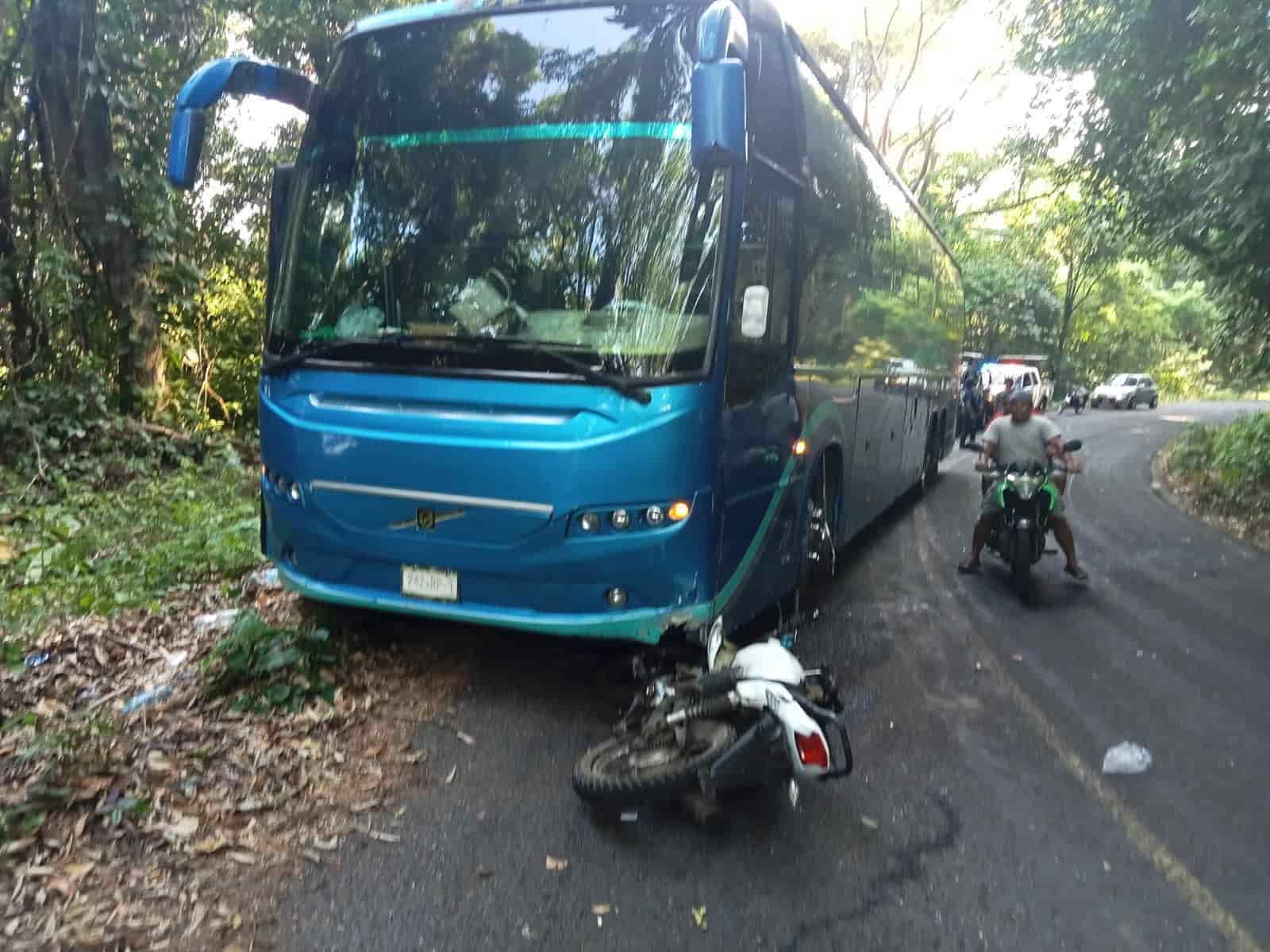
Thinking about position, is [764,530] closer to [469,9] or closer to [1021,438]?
[469,9]

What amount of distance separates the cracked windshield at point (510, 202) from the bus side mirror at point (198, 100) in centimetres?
49

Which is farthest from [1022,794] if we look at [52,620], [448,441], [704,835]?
[52,620]

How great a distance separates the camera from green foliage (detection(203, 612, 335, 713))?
4.91 metres

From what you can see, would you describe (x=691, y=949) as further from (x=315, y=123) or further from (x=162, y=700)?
(x=315, y=123)

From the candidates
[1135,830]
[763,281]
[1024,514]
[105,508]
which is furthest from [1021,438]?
[105,508]

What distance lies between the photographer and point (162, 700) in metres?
4.92

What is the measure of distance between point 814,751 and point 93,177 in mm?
10627

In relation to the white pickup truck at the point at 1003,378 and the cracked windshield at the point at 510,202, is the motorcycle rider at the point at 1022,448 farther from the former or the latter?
the white pickup truck at the point at 1003,378

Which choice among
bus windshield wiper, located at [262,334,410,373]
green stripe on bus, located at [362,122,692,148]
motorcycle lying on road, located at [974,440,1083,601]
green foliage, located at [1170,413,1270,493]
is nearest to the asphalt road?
motorcycle lying on road, located at [974,440,1083,601]

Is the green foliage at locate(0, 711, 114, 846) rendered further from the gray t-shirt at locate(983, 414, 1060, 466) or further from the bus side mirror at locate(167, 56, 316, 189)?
the gray t-shirt at locate(983, 414, 1060, 466)

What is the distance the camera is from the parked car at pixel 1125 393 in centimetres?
4241

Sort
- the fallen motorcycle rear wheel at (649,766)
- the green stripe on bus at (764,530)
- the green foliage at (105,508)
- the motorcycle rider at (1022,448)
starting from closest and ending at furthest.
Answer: the fallen motorcycle rear wheel at (649,766) < the green stripe on bus at (764,530) < the green foliage at (105,508) < the motorcycle rider at (1022,448)

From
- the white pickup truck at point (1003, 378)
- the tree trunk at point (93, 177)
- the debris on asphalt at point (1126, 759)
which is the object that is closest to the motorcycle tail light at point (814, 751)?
the debris on asphalt at point (1126, 759)

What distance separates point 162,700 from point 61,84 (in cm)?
840
